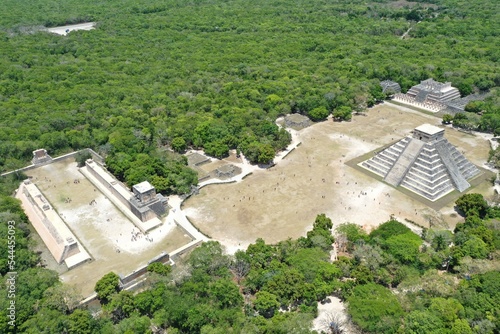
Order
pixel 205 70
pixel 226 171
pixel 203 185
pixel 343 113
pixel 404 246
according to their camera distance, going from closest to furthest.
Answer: pixel 404 246
pixel 203 185
pixel 226 171
pixel 343 113
pixel 205 70

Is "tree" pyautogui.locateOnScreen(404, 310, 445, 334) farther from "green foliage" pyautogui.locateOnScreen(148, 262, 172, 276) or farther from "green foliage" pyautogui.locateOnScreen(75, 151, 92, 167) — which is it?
"green foliage" pyautogui.locateOnScreen(75, 151, 92, 167)

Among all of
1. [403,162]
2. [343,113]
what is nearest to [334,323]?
[403,162]

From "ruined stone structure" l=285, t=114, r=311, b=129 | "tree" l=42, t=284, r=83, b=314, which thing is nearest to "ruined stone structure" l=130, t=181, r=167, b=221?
"tree" l=42, t=284, r=83, b=314

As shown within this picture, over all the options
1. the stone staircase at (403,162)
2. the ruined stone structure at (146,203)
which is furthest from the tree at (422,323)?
the ruined stone structure at (146,203)

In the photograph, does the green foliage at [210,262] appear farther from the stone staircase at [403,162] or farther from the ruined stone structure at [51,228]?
the stone staircase at [403,162]

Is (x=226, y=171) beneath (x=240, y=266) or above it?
beneath

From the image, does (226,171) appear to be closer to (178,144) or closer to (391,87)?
(178,144)

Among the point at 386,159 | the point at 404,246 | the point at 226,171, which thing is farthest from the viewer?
the point at 226,171

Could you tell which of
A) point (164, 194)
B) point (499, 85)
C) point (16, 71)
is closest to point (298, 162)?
point (164, 194)
